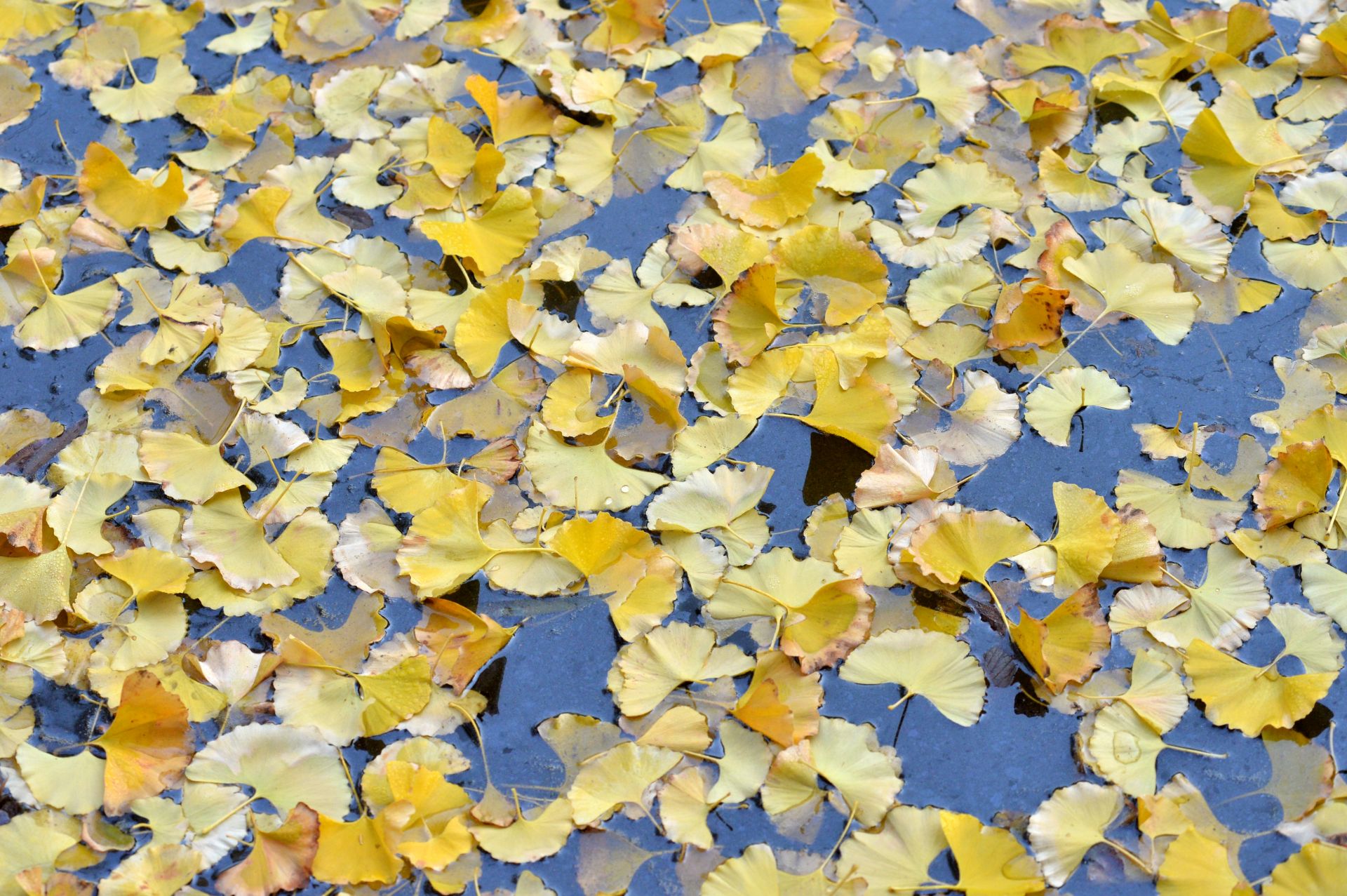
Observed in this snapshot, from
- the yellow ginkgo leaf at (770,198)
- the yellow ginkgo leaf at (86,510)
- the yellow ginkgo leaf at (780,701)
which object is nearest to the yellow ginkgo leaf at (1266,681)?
the yellow ginkgo leaf at (780,701)

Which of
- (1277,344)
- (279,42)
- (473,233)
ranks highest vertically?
(279,42)

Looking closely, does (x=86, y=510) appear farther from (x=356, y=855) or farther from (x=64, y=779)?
(x=356, y=855)

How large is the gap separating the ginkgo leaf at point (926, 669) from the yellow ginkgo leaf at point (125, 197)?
37.9 inches

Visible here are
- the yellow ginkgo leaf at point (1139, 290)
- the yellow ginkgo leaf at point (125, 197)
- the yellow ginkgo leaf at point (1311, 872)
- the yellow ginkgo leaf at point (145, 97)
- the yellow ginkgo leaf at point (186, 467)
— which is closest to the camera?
the yellow ginkgo leaf at point (1311, 872)

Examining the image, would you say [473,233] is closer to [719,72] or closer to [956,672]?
[719,72]

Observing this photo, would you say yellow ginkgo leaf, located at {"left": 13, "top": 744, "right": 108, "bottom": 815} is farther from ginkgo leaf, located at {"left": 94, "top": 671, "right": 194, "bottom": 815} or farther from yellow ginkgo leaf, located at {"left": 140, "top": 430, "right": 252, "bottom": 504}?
yellow ginkgo leaf, located at {"left": 140, "top": 430, "right": 252, "bottom": 504}

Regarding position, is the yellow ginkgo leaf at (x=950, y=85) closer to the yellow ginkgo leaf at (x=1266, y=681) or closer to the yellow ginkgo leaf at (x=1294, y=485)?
the yellow ginkgo leaf at (x=1294, y=485)

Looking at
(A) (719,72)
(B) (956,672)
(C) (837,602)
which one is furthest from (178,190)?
(B) (956,672)

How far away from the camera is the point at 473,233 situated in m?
1.32

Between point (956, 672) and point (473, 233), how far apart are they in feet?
2.34

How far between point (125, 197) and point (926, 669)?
108 cm

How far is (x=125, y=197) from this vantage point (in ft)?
4.56

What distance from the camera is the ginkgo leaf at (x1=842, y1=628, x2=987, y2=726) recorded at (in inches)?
41.4

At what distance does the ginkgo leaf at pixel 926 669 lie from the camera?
3.45ft
